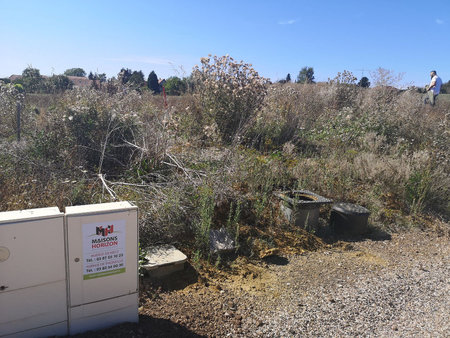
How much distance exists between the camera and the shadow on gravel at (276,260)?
4.27m

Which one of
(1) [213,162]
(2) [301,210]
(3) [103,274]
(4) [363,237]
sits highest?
(1) [213,162]

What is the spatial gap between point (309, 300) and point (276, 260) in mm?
939

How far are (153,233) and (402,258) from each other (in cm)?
333

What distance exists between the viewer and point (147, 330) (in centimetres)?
261

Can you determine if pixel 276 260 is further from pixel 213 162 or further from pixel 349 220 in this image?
pixel 213 162

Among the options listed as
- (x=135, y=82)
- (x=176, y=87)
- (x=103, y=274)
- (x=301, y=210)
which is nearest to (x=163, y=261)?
(x=103, y=274)

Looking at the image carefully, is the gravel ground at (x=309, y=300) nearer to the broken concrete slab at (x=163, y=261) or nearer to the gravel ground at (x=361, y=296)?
the gravel ground at (x=361, y=296)

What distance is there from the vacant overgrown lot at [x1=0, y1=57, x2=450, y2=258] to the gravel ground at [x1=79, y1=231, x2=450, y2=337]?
0.63 metres

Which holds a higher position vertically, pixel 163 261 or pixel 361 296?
pixel 163 261

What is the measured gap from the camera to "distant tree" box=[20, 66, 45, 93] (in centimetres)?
920

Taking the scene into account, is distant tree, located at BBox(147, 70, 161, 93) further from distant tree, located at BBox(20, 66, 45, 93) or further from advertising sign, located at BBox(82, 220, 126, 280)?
advertising sign, located at BBox(82, 220, 126, 280)

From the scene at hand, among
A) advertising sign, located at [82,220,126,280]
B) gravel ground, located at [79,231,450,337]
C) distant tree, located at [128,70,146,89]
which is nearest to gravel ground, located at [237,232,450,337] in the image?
gravel ground, located at [79,231,450,337]

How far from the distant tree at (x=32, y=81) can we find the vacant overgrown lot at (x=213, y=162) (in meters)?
0.29

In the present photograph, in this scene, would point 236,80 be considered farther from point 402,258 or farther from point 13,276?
point 13,276
